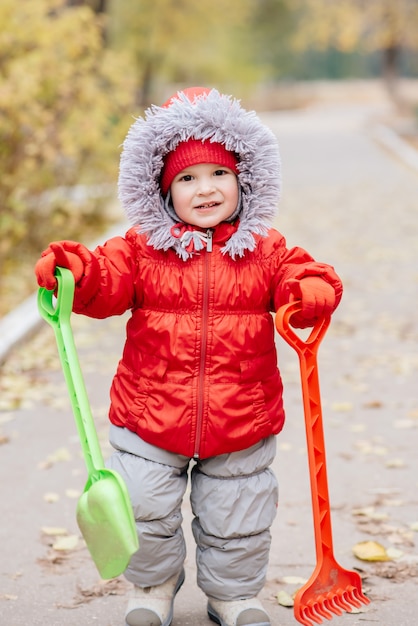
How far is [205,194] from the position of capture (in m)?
3.01

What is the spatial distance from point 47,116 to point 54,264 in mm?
6722

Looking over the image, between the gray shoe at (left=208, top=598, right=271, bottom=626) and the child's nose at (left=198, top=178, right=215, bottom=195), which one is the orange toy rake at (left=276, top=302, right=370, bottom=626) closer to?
the gray shoe at (left=208, top=598, right=271, bottom=626)

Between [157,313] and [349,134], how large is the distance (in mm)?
28349

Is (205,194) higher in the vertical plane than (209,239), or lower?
higher

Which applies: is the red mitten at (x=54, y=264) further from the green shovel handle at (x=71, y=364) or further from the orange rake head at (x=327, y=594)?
the orange rake head at (x=327, y=594)

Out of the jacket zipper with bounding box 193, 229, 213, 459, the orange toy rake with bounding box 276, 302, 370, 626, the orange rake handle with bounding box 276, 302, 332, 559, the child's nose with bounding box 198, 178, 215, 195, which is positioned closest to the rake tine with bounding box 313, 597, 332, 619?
the orange toy rake with bounding box 276, 302, 370, 626

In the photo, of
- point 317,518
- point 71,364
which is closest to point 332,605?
point 317,518

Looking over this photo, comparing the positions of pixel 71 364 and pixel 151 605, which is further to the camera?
pixel 151 605

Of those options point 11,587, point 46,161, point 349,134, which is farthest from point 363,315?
point 349,134

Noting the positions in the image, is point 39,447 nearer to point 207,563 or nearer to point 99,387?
point 99,387

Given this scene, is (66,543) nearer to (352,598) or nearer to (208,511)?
(208,511)

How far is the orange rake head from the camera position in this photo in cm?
280

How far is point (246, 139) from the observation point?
9.95 feet

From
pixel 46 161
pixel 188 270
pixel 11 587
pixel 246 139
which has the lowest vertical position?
pixel 11 587
